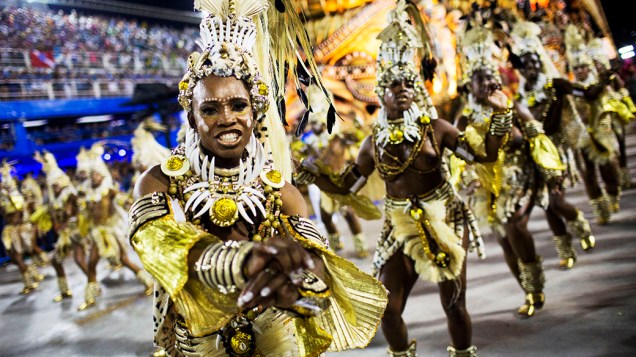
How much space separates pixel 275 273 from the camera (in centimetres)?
136

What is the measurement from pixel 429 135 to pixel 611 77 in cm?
410

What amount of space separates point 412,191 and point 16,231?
9216 millimetres

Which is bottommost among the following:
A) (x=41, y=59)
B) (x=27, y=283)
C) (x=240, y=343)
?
(x=27, y=283)

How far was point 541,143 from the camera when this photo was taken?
4.93 m

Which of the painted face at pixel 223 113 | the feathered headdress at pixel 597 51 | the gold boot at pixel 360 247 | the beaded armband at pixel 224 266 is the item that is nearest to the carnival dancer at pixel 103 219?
the gold boot at pixel 360 247

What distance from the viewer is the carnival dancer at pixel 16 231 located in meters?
9.56

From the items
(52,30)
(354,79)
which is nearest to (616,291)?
(354,79)

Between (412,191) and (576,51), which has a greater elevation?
(576,51)

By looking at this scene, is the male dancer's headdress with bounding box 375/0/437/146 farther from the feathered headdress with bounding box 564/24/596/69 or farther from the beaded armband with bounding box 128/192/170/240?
the feathered headdress with bounding box 564/24/596/69

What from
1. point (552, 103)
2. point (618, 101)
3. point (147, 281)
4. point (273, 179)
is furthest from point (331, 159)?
point (273, 179)

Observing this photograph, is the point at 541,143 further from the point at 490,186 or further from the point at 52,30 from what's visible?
the point at 52,30

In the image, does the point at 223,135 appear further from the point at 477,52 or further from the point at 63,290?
the point at 63,290

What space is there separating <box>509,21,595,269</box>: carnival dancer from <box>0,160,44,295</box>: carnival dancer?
9.21m

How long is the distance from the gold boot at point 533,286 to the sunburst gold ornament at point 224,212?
11.2 feet
